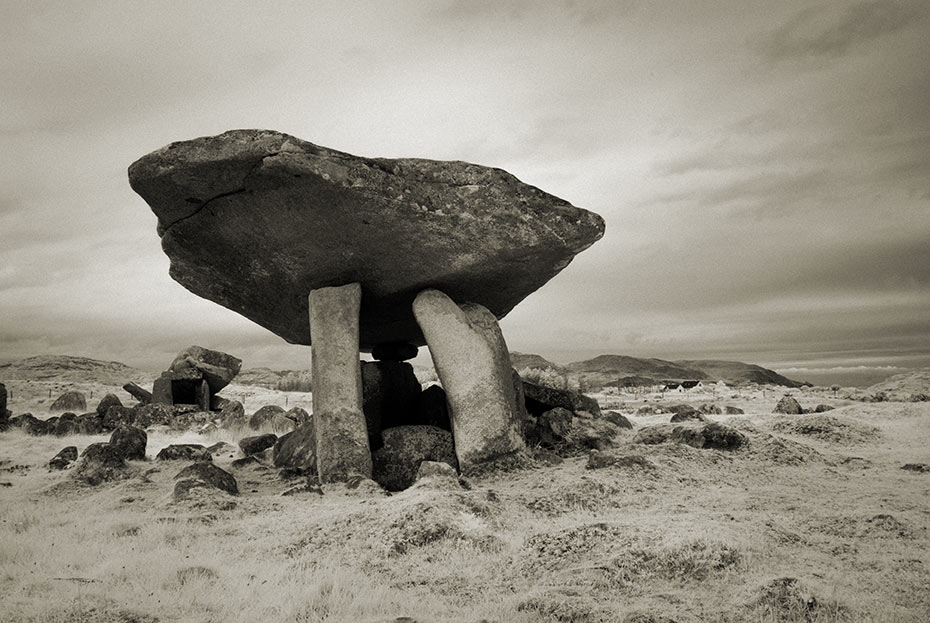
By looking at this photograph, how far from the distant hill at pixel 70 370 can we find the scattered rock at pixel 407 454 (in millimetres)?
59295

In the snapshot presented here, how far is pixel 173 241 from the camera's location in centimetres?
1083

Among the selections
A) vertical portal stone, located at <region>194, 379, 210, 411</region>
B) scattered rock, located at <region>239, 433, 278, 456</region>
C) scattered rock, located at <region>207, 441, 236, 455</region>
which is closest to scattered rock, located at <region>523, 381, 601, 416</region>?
scattered rock, located at <region>239, 433, 278, 456</region>

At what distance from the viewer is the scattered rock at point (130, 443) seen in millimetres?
11836

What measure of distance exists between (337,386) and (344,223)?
2522mm

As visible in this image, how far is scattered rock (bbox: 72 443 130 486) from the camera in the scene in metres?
10.0

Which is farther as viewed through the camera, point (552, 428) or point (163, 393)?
point (163, 393)

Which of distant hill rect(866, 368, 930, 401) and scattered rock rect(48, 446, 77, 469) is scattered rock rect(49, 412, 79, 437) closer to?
scattered rock rect(48, 446, 77, 469)

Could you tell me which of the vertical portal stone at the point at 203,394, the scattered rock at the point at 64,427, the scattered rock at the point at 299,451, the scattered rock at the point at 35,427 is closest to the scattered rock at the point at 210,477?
the scattered rock at the point at 299,451

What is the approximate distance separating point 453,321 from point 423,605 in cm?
626

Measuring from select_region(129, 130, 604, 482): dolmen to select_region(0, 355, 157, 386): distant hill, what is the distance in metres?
58.6

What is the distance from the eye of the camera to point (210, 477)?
9156mm

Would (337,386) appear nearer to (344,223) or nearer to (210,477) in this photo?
(210,477)

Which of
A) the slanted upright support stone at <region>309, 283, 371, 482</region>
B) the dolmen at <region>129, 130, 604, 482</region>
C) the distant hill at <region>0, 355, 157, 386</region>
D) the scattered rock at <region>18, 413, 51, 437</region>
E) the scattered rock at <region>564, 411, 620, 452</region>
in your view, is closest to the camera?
the dolmen at <region>129, 130, 604, 482</region>

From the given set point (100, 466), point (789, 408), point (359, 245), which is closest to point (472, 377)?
point (359, 245)
